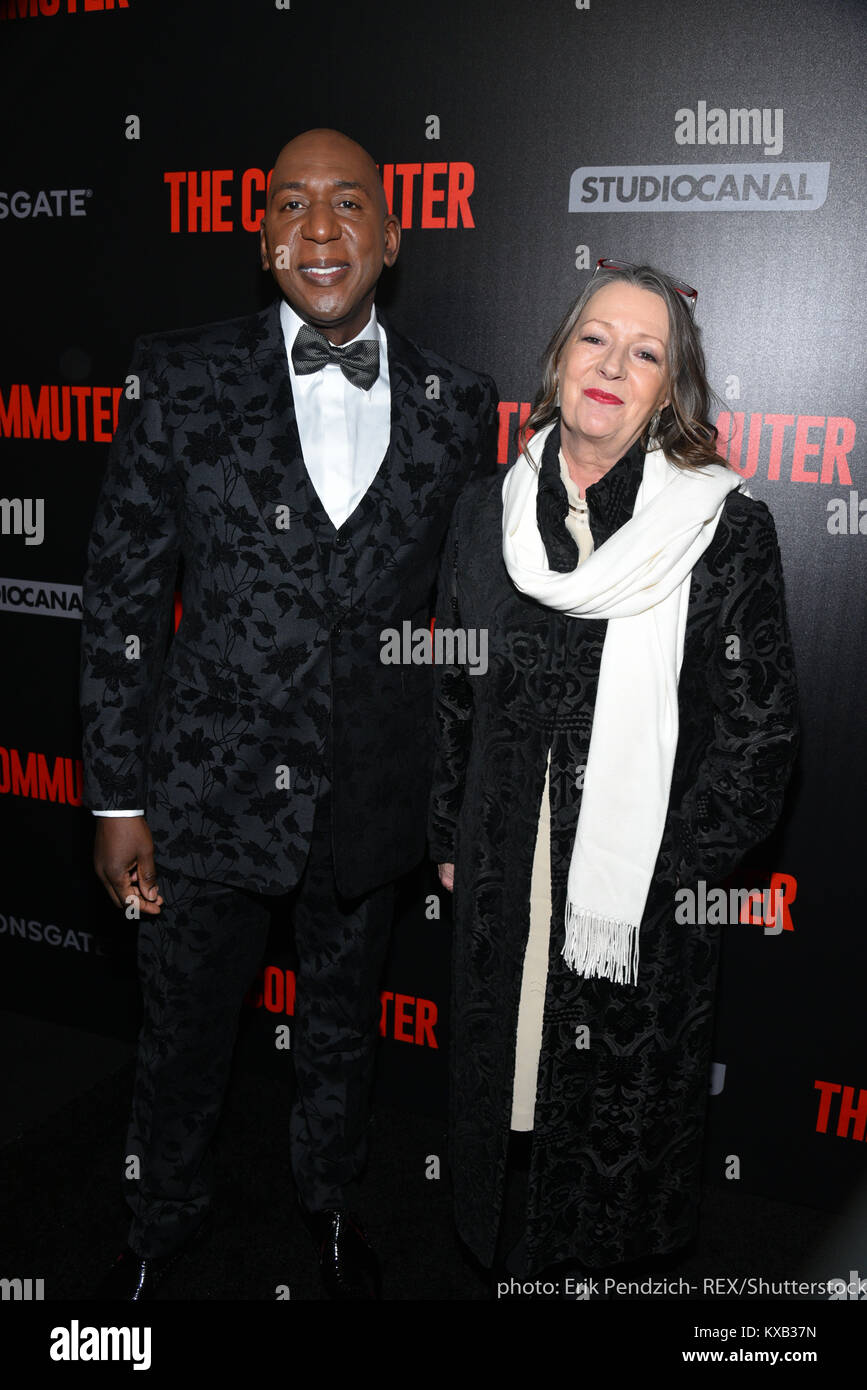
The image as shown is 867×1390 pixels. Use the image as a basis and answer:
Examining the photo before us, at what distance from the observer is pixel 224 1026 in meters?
2.34

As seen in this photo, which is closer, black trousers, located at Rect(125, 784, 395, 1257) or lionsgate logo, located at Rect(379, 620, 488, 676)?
lionsgate logo, located at Rect(379, 620, 488, 676)

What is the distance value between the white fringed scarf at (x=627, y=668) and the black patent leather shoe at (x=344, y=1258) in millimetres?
983

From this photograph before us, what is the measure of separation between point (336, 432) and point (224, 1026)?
127 cm

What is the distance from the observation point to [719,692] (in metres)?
1.92

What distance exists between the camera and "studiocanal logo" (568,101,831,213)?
2.33m

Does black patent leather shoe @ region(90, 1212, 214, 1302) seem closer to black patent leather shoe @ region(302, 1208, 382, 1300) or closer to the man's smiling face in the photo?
black patent leather shoe @ region(302, 1208, 382, 1300)

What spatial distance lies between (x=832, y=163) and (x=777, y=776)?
4.43ft

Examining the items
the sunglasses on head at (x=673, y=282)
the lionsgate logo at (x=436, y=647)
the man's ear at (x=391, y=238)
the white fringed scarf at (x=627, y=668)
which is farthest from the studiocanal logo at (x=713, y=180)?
the lionsgate logo at (x=436, y=647)

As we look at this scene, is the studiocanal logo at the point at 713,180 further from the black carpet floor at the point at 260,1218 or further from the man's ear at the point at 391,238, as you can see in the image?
the black carpet floor at the point at 260,1218

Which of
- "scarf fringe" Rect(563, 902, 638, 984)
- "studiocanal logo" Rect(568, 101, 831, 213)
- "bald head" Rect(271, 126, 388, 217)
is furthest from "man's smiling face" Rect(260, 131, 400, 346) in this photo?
"scarf fringe" Rect(563, 902, 638, 984)

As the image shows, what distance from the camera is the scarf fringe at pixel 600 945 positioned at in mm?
1930

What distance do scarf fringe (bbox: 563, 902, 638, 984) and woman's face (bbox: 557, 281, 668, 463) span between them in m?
0.83

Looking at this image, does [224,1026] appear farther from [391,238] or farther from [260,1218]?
[391,238]
